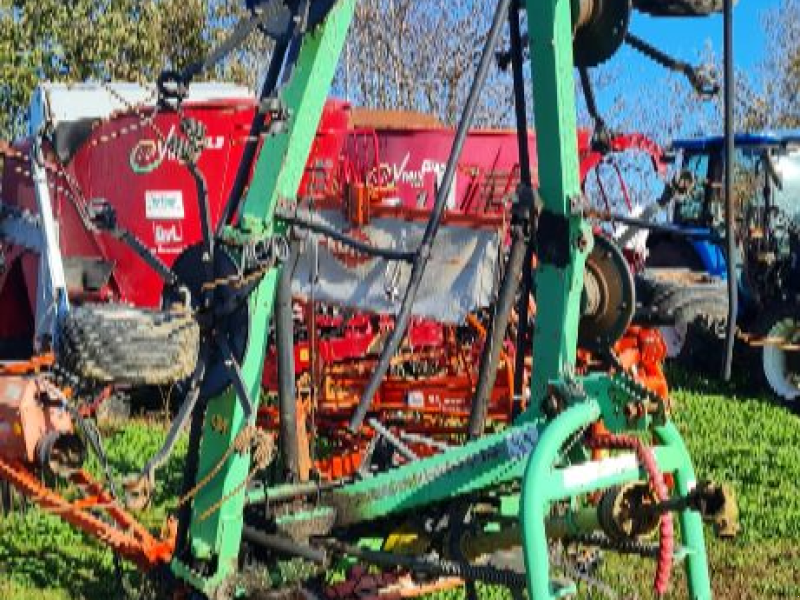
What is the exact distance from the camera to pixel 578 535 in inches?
151

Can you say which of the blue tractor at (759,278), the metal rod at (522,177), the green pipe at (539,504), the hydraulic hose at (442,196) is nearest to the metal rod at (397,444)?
the metal rod at (522,177)

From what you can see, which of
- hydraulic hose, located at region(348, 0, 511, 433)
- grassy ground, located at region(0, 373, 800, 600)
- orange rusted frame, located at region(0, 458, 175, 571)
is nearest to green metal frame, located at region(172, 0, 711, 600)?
hydraulic hose, located at region(348, 0, 511, 433)

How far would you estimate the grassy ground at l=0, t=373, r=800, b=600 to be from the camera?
561cm

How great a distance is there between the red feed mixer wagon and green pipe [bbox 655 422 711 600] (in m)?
2.62

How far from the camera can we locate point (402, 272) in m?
7.57

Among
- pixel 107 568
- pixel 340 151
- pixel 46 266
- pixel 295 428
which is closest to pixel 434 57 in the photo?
pixel 340 151

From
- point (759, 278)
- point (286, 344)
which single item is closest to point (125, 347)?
point (286, 344)

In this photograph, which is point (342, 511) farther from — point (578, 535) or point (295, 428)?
point (578, 535)

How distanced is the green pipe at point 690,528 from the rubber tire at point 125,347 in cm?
142

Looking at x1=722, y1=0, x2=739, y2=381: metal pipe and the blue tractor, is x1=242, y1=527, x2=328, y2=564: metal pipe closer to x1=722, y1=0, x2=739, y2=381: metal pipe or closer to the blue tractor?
x1=722, y1=0, x2=739, y2=381: metal pipe

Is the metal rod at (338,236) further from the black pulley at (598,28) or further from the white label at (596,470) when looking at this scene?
the black pulley at (598,28)

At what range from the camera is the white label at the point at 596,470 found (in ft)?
11.1

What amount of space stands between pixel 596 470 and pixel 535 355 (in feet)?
1.87

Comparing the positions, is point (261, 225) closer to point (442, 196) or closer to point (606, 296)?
point (442, 196)
